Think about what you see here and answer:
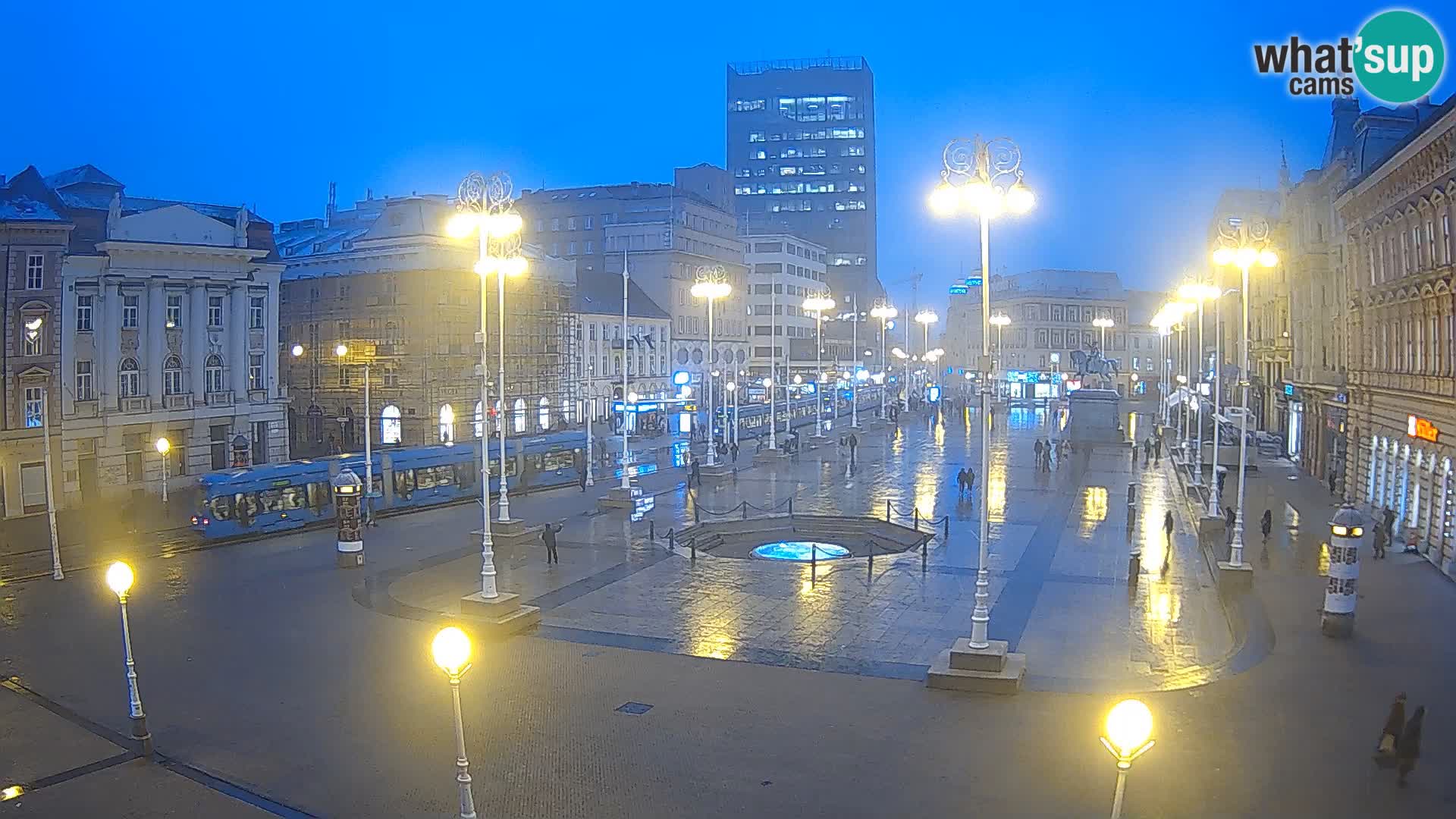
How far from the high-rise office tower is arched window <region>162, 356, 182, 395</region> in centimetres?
14513

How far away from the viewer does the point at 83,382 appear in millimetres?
43469

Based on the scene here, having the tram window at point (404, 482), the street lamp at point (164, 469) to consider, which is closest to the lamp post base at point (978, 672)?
the tram window at point (404, 482)

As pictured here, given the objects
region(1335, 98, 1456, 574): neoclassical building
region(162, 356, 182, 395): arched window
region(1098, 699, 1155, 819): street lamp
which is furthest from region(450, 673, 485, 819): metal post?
region(162, 356, 182, 395): arched window

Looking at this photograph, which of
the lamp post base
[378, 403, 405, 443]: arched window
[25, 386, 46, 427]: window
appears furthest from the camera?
[378, 403, 405, 443]: arched window

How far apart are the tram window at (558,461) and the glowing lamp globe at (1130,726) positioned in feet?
134

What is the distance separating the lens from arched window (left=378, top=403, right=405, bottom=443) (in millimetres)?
62062

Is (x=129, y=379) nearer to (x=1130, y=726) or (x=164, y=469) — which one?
(x=164, y=469)

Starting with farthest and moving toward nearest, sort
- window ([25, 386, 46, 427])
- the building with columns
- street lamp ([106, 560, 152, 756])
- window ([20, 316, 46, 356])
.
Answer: the building with columns, window ([25, 386, 46, 427]), window ([20, 316, 46, 356]), street lamp ([106, 560, 152, 756])

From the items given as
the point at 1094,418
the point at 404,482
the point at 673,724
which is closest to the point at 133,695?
the point at 673,724

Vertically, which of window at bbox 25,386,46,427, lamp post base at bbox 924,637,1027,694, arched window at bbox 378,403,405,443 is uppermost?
window at bbox 25,386,46,427

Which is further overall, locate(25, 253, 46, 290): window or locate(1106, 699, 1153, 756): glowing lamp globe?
locate(25, 253, 46, 290): window

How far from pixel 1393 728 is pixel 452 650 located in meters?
12.4

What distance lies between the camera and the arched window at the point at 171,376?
46.8 m

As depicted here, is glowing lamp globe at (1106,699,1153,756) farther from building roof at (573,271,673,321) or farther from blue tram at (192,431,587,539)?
building roof at (573,271,673,321)
